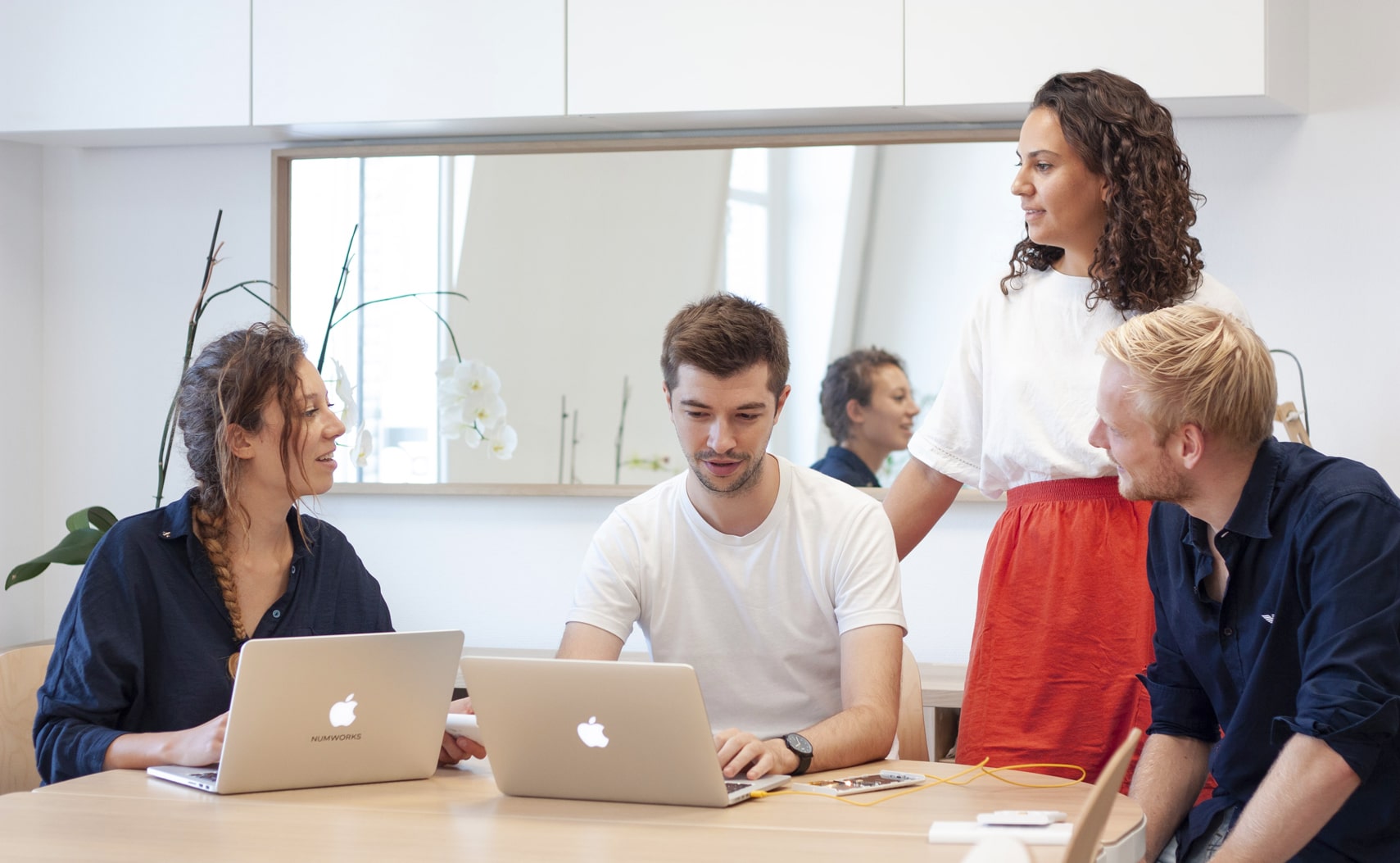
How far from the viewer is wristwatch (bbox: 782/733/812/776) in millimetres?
1764

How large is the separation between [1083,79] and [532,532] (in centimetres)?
182

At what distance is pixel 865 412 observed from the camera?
3.21 meters

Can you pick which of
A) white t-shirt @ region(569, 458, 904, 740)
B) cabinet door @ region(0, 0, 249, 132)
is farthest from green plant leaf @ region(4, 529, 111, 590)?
white t-shirt @ region(569, 458, 904, 740)

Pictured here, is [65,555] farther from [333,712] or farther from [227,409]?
[333,712]

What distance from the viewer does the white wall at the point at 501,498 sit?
293 cm

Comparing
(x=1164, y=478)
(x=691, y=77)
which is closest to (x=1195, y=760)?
(x=1164, y=478)

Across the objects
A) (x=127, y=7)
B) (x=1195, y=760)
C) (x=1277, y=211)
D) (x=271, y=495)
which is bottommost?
(x=1195, y=760)

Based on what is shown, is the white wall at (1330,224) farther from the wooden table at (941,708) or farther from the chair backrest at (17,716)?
the chair backrest at (17,716)

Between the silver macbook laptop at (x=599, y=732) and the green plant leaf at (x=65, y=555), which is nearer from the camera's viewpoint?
the silver macbook laptop at (x=599, y=732)

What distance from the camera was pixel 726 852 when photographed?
4.66ft

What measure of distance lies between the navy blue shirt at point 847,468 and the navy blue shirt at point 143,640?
1397 millimetres

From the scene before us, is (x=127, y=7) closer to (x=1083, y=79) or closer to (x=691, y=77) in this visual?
(x=691, y=77)

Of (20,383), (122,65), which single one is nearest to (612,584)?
(122,65)

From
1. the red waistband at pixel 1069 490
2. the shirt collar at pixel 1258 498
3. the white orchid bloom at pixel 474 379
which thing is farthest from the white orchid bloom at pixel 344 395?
the shirt collar at pixel 1258 498
